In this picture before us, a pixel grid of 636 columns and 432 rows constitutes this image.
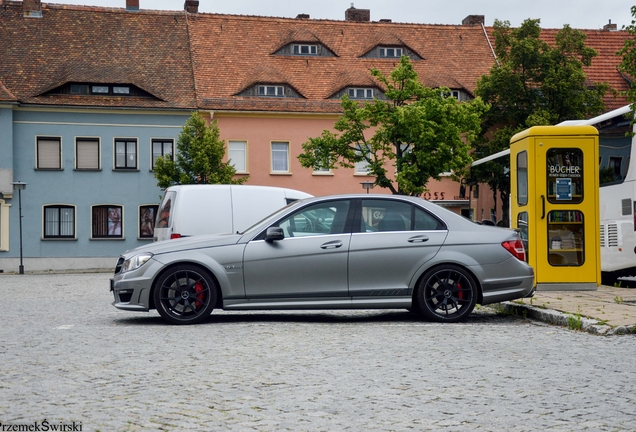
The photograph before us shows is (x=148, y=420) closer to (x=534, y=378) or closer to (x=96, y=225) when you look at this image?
(x=534, y=378)

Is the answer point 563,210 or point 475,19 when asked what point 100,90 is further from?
point 563,210

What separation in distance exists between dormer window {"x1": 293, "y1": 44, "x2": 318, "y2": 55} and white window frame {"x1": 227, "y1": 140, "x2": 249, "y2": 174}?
6196 mm

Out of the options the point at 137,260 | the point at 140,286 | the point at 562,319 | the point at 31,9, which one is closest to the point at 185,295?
the point at 140,286

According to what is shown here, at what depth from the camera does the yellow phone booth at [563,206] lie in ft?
51.4

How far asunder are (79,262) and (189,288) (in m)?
33.2

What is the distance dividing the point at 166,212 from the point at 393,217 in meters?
7.07

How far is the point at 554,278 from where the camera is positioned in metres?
15.8

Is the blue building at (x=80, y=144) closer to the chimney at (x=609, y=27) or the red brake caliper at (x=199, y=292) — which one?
the chimney at (x=609, y=27)

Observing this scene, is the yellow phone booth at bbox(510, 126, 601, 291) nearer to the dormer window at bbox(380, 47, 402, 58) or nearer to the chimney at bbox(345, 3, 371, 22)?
the dormer window at bbox(380, 47, 402, 58)

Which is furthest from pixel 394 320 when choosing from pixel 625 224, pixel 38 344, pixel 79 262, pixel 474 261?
pixel 79 262

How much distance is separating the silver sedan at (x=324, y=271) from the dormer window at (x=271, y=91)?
34825mm

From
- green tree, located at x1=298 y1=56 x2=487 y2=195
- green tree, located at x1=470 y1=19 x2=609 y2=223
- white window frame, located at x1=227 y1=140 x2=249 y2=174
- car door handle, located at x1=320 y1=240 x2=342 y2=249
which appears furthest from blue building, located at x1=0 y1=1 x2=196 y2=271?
car door handle, located at x1=320 y1=240 x2=342 y2=249

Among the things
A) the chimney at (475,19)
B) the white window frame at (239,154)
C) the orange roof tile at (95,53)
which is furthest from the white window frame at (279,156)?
the chimney at (475,19)

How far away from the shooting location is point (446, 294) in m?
11.8
